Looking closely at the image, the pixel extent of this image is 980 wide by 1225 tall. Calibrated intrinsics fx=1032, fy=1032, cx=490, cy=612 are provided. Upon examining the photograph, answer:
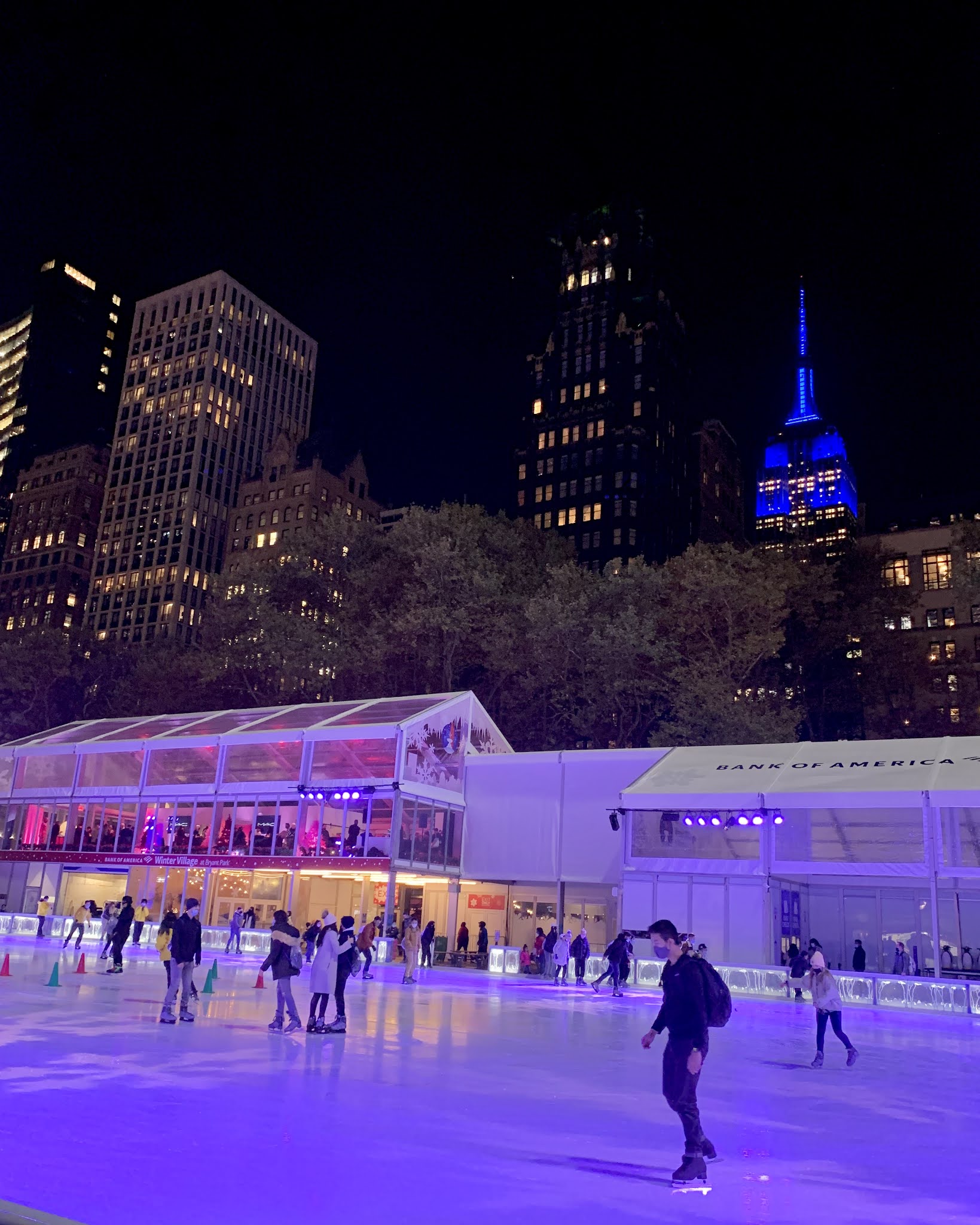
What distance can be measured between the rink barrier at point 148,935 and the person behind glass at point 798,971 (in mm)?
13070

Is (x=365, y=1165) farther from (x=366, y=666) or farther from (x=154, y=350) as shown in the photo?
(x=154, y=350)

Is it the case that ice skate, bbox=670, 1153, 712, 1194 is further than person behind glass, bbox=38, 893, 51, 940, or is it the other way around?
person behind glass, bbox=38, 893, 51, 940

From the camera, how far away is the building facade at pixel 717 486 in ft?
486

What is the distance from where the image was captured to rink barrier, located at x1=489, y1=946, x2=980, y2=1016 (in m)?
24.8

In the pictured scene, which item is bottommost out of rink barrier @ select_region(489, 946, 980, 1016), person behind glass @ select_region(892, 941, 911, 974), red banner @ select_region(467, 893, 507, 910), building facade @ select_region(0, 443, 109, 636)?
rink barrier @ select_region(489, 946, 980, 1016)

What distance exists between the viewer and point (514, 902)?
40.5 m

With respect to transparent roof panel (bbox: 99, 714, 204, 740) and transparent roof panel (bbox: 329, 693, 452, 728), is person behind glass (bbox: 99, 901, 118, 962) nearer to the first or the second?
transparent roof panel (bbox: 99, 714, 204, 740)

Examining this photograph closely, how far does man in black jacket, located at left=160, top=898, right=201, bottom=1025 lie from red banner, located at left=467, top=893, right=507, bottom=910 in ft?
85.1

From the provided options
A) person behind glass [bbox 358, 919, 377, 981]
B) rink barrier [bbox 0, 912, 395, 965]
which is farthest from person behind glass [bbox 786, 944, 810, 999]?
rink barrier [bbox 0, 912, 395, 965]

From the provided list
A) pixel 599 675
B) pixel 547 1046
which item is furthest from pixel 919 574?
pixel 547 1046

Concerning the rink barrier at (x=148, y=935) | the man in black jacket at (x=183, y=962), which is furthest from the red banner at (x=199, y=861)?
the man in black jacket at (x=183, y=962)

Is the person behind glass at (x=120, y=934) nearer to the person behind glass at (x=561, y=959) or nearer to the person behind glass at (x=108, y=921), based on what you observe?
the person behind glass at (x=108, y=921)

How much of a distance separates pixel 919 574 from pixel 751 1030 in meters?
81.3

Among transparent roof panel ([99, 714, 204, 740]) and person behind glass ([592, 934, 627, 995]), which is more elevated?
transparent roof panel ([99, 714, 204, 740])
